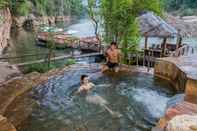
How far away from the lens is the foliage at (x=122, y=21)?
10.8 meters

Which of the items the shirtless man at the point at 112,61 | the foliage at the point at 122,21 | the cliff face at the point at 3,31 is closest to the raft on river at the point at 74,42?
the cliff face at the point at 3,31

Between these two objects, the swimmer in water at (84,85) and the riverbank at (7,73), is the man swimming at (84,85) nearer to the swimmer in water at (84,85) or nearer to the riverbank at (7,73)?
the swimmer in water at (84,85)

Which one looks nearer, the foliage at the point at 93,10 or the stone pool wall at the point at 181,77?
the stone pool wall at the point at 181,77

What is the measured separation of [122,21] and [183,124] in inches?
353

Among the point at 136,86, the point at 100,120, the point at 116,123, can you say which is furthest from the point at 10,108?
the point at 136,86

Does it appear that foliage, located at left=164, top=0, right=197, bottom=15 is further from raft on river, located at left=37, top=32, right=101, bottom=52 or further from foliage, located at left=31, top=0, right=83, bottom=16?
raft on river, located at left=37, top=32, right=101, bottom=52

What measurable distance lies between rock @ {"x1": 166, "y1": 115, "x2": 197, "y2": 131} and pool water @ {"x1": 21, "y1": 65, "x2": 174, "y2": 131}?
3.13 metres

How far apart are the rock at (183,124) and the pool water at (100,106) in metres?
3.13

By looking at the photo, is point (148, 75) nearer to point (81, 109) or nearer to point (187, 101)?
point (81, 109)

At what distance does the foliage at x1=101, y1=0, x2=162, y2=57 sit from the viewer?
10.8 meters

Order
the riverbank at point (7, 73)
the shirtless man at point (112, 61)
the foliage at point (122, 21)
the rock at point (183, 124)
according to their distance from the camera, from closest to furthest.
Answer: the rock at point (183, 124)
the riverbank at point (7, 73)
the shirtless man at point (112, 61)
the foliage at point (122, 21)

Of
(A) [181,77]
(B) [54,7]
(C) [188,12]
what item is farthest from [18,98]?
(B) [54,7]

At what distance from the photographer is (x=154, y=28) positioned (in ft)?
36.5

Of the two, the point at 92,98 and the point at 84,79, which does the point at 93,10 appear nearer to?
the point at 84,79
